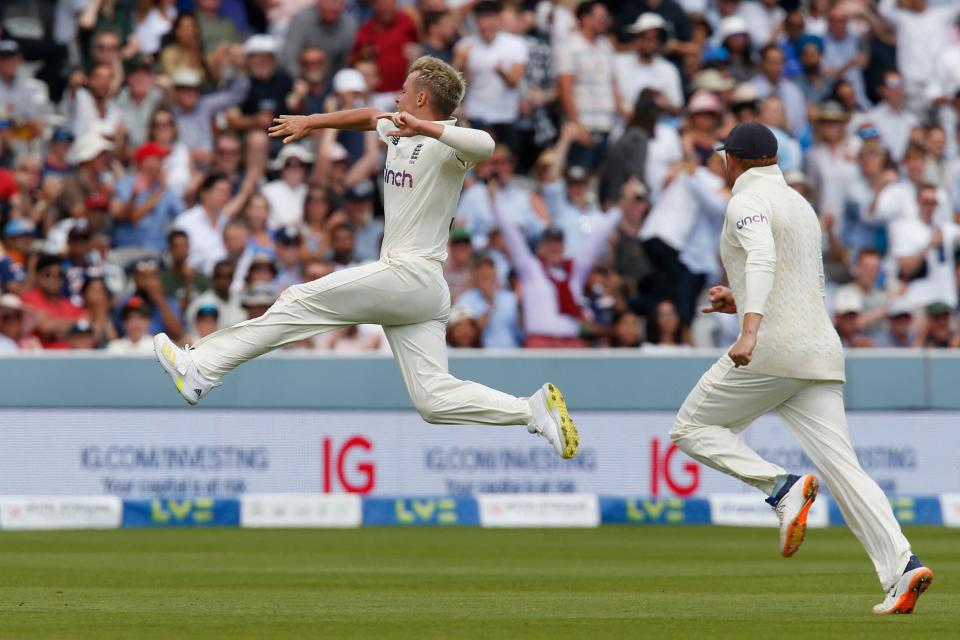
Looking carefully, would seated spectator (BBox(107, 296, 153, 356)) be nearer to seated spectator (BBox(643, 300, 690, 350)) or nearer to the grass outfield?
the grass outfield

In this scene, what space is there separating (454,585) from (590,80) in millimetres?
9536

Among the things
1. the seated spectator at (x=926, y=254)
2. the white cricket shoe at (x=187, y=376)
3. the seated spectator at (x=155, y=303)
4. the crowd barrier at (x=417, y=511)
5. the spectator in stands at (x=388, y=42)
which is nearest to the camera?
the white cricket shoe at (x=187, y=376)

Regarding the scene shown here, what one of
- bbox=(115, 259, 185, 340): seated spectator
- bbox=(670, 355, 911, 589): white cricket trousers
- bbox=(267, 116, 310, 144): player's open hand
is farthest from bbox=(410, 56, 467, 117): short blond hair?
bbox=(115, 259, 185, 340): seated spectator

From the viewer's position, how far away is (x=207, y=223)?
52.7 ft

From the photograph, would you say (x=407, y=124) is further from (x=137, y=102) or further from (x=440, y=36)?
(x=440, y=36)

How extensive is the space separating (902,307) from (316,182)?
225 inches

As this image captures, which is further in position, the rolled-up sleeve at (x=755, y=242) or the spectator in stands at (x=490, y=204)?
the spectator in stands at (x=490, y=204)

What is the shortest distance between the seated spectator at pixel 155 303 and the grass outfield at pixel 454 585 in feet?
7.50

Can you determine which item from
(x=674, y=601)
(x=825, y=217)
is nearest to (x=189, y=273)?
(x=825, y=217)

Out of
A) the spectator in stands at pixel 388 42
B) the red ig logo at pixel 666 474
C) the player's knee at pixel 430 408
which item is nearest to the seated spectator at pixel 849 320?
the red ig logo at pixel 666 474

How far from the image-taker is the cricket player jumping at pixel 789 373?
25.8 ft

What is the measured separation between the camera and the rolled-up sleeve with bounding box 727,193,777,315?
25.2 ft

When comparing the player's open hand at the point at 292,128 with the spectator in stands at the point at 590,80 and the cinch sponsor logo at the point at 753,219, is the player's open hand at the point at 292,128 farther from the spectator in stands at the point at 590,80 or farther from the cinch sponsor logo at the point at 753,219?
the spectator in stands at the point at 590,80

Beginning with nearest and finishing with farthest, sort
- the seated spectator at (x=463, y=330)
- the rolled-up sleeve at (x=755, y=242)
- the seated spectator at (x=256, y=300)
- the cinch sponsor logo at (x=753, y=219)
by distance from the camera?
the rolled-up sleeve at (x=755, y=242)
the cinch sponsor logo at (x=753, y=219)
the seated spectator at (x=256, y=300)
the seated spectator at (x=463, y=330)
